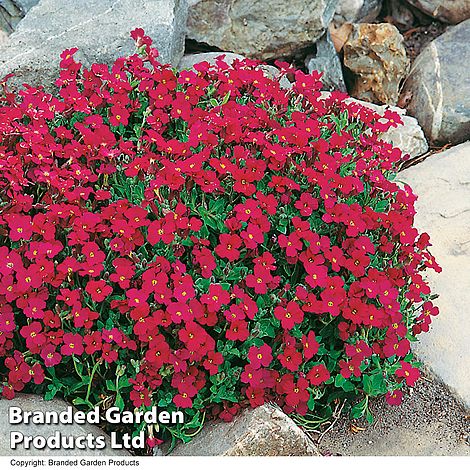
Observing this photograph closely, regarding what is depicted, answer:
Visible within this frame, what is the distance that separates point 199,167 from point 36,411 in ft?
3.43

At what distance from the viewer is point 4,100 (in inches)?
143

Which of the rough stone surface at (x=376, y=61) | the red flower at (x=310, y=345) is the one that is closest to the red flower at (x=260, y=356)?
the red flower at (x=310, y=345)

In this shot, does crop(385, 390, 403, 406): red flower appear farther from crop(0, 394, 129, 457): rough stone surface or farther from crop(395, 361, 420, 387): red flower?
crop(0, 394, 129, 457): rough stone surface

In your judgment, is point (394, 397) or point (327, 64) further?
point (327, 64)

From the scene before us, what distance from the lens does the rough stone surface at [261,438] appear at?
8.58 ft

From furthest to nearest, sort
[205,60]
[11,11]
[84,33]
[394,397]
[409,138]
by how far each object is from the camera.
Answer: [11,11] → [409,138] → [205,60] → [84,33] → [394,397]

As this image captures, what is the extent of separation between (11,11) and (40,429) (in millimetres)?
3163

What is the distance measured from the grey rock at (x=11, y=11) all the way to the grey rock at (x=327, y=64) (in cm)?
181

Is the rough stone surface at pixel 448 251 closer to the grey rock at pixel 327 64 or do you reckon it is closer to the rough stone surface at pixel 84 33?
the grey rock at pixel 327 64

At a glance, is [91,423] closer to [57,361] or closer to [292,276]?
[57,361]

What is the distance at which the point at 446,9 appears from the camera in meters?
5.55

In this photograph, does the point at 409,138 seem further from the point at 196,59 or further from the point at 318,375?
the point at 318,375

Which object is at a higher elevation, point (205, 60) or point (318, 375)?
point (205, 60)

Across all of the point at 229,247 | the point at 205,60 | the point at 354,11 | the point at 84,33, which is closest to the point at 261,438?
the point at 229,247
